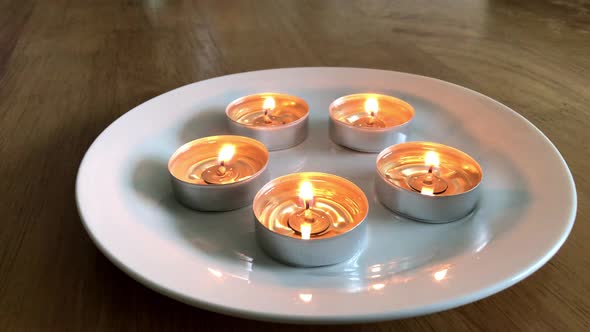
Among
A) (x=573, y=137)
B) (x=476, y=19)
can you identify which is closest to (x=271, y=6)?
(x=476, y=19)

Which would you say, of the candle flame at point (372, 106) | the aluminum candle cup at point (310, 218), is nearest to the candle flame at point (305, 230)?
the aluminum candle cup at point (310, 218)

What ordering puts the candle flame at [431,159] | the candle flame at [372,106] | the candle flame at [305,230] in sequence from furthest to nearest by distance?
the candle flame at [372,106]
the candle flame at [431,159]
the candle flame at [305,230]

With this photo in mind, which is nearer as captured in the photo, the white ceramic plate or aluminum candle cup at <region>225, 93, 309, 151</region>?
the white ceramic plate

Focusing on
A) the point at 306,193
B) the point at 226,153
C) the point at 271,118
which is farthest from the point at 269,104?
the point at 306,193

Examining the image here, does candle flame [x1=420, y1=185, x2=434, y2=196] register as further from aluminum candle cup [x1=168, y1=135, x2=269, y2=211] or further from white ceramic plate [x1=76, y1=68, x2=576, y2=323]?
aluminum candle cup [x1=168, y1=135, x2=269, y2=211]

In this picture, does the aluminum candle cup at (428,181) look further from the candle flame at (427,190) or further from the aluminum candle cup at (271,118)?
the aluminum candle cup at (271,118)

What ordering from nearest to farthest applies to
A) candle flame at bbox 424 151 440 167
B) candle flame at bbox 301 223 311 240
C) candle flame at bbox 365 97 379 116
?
1. candle flame at bbox 301 223 311 240
2. candle flame at bbox 424 151 440 167
3. candle flame at bbox 365 97 379 116

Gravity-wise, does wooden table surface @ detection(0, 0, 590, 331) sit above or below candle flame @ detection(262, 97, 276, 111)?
below

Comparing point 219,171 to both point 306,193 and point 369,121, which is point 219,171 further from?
point 369,121

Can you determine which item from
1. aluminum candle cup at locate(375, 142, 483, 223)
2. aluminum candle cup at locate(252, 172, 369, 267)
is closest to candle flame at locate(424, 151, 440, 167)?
aluminum candle cup at locate(375, 142, 483, 223)
